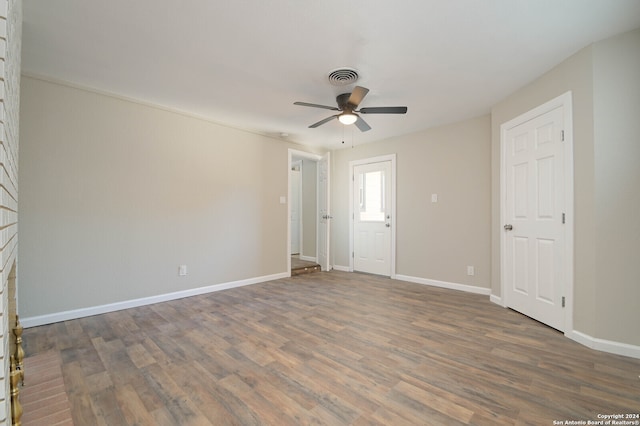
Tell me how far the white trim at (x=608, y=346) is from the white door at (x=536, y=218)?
0.21m

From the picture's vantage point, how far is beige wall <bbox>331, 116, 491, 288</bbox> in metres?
3.94

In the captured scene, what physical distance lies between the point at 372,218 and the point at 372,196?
40 centimetres

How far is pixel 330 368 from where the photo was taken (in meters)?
2.00

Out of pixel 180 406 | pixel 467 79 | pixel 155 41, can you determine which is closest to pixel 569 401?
pixel 180 406

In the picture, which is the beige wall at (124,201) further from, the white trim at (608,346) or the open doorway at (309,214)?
the white trim at (608,346)

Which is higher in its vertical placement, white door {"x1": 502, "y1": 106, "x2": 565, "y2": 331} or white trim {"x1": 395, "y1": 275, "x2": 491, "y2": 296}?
A: white door {"x1": 502, "y1": 106, "x2": 565, "y2": 331}

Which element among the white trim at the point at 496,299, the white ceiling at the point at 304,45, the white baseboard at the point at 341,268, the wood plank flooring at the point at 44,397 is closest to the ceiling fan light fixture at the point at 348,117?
the white ceiling at the point at 304,45

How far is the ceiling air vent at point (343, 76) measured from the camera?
8.62 ft

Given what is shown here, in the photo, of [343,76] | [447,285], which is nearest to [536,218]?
[447,285]

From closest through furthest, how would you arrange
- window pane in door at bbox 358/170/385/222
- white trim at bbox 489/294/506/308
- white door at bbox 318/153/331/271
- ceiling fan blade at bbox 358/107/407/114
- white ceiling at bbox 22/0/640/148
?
white ceiling at bbox 22/0/640/148 < ceiling fan blade at bbox 358/107/407/114 < white trim at bbox 489/294/506/308 < window pane in door at bbox 358/170/385/222 < white door at bbox 318/153/331/271

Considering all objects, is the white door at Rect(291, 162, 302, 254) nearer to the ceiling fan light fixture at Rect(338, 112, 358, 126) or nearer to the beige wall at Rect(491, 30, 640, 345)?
the ceiling fan light fixture at Rect(338, 112, 358, 126)

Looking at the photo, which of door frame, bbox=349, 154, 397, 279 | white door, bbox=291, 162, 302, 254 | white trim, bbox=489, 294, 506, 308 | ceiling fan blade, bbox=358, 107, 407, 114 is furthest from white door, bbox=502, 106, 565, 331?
white door, bbox=291, 162, 302, 254

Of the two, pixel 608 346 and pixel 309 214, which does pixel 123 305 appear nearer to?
pixel 309 214

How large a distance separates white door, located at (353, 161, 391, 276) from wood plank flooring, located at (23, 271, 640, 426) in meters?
1.92
